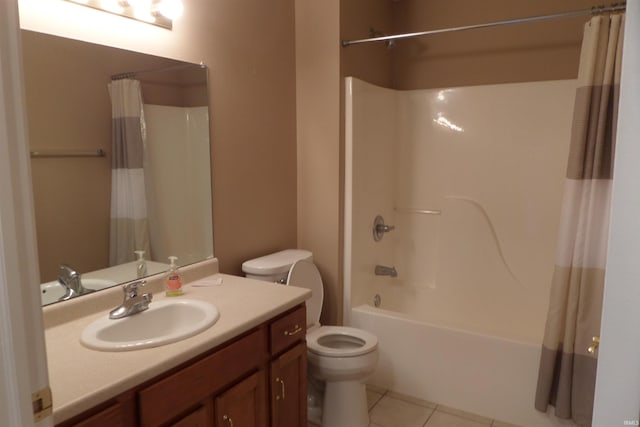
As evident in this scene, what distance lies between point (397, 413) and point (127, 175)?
183 centimetres

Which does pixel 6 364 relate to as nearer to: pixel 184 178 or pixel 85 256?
pixel 85 256

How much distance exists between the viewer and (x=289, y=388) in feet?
6.14

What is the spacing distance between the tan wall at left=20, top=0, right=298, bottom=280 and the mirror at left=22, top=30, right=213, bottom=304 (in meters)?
0.08

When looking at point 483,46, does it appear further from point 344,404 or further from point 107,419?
point 107,419

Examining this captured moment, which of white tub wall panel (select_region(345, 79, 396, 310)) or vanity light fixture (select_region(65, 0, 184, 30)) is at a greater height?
vanity light fixture (select_region(65, 0, 184, 30))

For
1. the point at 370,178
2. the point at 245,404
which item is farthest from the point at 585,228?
the point at 245,404

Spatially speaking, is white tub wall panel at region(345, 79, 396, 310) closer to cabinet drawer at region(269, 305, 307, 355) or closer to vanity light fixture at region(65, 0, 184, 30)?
cabinet drawer at region(269, 305, 307, 355)

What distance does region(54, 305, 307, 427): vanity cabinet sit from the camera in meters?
1.22

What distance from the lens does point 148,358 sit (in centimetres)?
128

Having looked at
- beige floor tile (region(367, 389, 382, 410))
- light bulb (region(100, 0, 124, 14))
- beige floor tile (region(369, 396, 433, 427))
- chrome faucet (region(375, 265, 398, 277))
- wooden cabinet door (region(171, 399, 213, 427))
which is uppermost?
light bulb (region(100, 0, 124, 14))

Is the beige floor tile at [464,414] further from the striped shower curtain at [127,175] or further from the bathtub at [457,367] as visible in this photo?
the striped shower curtain at [127,175]

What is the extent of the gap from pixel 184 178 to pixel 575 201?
1777 mm

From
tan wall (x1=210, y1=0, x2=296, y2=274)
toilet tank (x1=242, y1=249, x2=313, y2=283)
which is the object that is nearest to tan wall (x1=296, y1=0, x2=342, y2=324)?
tan wall (x1=210, y1=0, x2=296, y2=274)

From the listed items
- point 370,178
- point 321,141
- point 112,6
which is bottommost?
point 370,178
